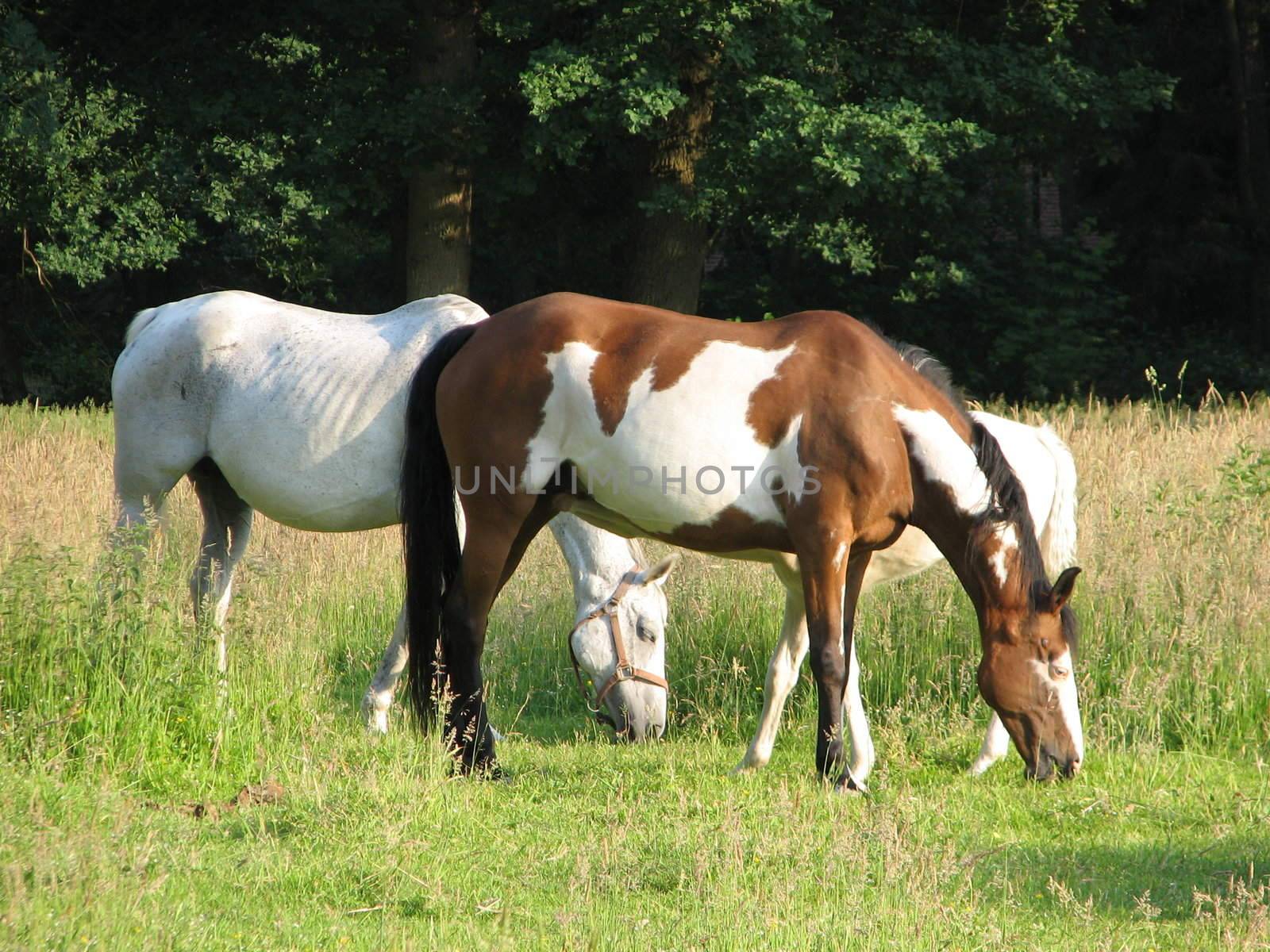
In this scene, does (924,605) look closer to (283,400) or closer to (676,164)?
(283,400)

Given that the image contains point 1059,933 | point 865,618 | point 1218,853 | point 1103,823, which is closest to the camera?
point 1059,933

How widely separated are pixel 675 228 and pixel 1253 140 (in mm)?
12045

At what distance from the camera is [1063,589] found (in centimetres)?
541

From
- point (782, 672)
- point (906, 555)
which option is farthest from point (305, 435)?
point (906, 555)

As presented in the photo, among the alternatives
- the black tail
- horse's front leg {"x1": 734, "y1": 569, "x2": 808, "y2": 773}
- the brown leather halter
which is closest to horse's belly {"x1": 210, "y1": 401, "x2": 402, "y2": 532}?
the black tail

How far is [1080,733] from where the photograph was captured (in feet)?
18.1

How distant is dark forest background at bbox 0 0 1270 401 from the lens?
16.7 m

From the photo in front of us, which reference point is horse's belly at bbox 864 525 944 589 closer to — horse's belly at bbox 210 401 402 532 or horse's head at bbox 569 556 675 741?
horse's head at bbox 569 556 675 741

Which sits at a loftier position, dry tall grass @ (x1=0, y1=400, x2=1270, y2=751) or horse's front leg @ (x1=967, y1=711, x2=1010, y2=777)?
dry tall grass @ (x1=0, y1=400, x2=1270, y2=751)

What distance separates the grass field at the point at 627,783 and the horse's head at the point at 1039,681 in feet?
0.53

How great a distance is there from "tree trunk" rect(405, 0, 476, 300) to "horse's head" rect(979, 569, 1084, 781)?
12.6 m

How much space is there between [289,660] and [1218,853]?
156 inches

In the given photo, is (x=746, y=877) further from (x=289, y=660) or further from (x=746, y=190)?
(x=746, y=190)

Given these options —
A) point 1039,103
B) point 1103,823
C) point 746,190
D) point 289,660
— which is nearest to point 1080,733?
point 1103,823
